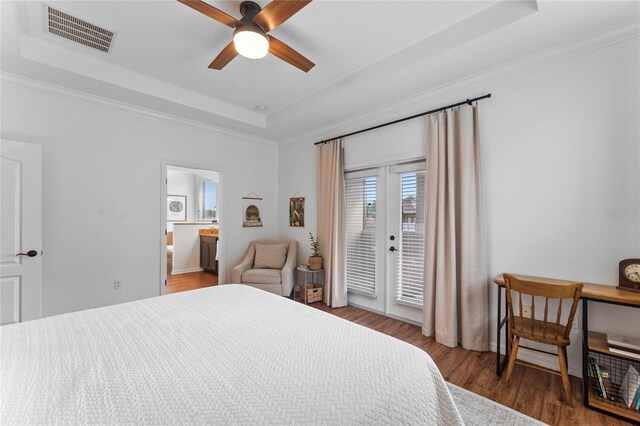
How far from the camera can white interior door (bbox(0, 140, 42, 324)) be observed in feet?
8.19

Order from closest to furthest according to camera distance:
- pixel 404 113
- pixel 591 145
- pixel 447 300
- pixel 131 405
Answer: pixel 131 405 → pixel 591 145 → pixel 447 300 → pixel 404 113

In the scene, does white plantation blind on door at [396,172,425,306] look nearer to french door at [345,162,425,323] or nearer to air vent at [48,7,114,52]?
french door at [345,162,425,323]

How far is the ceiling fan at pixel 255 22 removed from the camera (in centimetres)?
169

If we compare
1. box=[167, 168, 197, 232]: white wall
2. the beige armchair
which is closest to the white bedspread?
the beige armchair

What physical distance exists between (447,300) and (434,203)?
1.00 m

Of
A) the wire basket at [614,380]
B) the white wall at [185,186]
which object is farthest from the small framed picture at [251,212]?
the wire basket at [614,380]

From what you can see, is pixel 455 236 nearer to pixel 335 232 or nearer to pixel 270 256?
pixel 335 232

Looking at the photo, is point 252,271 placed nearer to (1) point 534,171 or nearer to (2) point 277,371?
(2) point 277,371

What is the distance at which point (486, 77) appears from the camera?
2.62m

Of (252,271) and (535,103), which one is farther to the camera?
(252,271)

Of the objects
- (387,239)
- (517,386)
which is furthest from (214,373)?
(387,239)

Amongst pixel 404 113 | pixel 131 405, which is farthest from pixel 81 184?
pixel 404 113

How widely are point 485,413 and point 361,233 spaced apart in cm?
234

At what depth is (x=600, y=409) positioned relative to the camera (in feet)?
5.93
